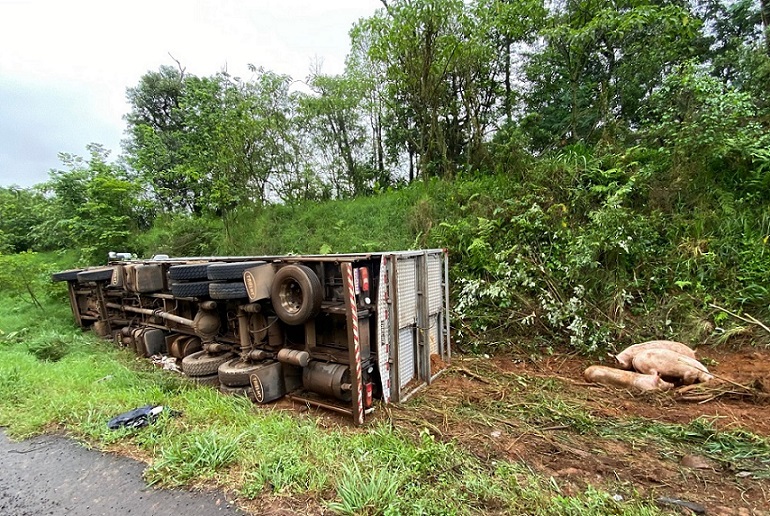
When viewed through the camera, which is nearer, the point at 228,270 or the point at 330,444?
the point at 330,444

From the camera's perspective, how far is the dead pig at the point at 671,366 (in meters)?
3.73

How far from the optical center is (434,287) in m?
4.80

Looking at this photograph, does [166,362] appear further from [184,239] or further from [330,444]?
[184,239]

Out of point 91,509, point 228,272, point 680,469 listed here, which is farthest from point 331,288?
point 680,469

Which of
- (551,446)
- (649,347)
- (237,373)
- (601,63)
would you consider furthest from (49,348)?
(601,63)

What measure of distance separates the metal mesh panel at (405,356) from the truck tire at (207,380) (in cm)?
244

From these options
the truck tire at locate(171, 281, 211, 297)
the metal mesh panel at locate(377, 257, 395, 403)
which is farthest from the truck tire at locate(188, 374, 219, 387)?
the metal mesh panel at locate(377, 257, 395, 403)

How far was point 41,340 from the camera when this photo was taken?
6.06 meters

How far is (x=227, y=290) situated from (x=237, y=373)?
3.21 ft

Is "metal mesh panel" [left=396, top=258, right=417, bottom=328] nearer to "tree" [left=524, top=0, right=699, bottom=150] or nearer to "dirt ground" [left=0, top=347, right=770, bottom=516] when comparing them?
"dirt ground" [left=0, top=347, right=770, bottom=516]

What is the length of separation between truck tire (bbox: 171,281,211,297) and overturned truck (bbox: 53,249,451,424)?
0.01 m

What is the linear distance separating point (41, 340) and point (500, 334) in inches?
315

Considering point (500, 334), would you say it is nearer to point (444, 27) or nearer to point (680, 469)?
point (680, 469)

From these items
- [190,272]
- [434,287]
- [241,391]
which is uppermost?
[190,272]
